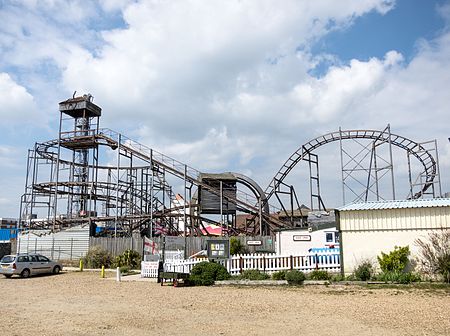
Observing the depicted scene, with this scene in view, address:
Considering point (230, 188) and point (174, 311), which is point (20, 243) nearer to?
point (230, 188)

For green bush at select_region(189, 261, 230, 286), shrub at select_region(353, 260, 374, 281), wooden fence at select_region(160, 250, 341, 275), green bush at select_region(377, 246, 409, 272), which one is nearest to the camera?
shrub at select_region(353, 260, 374, 281)

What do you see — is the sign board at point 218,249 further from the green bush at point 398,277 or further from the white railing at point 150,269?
the green bush at point 398,277

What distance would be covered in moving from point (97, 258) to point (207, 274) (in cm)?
1526

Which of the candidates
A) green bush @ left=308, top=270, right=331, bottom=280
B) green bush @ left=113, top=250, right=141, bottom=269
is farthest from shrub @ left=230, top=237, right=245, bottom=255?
green bush @ left=308, top=270, right=331, bottom=280

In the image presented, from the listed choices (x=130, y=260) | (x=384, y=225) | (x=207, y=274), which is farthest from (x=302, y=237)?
(x=130, y=260)

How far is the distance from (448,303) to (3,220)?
306 ft

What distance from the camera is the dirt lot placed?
9344mm

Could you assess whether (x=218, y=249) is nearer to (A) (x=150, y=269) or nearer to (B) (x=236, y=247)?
(A) (x=150, y=269)

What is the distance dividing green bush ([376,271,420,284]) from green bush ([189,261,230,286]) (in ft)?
20.6

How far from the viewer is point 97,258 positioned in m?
31.6

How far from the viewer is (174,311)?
1192 cm

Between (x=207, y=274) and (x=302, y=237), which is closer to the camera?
(x=207, y=274)

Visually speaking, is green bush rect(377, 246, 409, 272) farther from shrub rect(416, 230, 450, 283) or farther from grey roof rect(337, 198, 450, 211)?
grey roof rect(337, 198, 450, 211)

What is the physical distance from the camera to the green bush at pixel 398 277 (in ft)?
54.1
